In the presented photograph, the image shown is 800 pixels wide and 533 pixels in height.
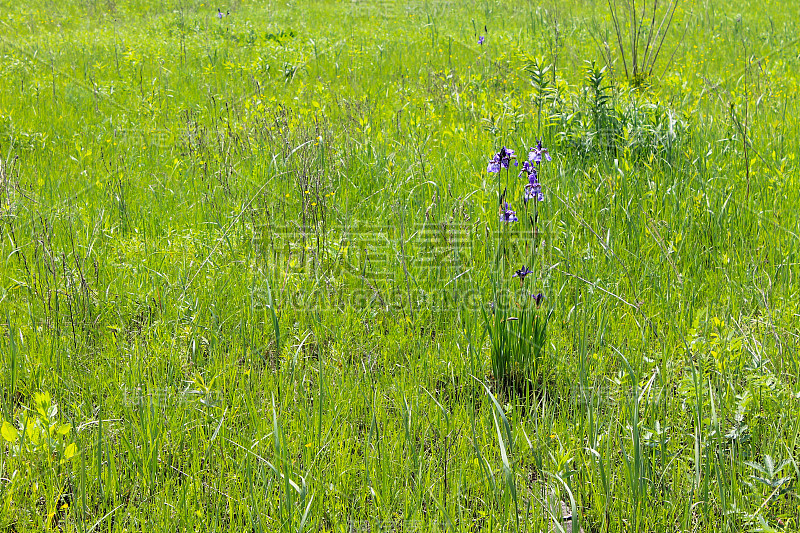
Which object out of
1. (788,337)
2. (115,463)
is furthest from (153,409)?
(788,337)

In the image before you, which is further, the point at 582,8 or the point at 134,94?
the point at 582,8

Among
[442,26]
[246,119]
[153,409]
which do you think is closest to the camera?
[153,409]

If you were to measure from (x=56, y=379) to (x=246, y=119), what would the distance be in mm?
2938

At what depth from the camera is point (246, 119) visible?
4770 mm

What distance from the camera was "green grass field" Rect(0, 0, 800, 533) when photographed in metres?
1.75

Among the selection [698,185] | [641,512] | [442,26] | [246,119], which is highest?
[442,26]

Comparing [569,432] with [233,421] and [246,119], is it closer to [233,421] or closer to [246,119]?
[233,421]

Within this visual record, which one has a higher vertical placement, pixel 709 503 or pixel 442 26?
pixel 442 26

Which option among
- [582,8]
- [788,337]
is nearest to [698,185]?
[788,337]

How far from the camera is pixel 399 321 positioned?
2527 millimetres

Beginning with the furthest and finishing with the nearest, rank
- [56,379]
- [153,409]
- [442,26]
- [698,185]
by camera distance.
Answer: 1. [442,26]
2. [698,185]
3. [56,379]
4. [153,409]

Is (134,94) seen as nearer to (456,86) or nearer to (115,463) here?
(456,86)

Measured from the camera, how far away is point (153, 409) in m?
1.99

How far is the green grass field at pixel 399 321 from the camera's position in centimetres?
175
